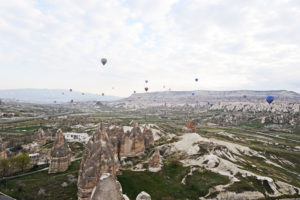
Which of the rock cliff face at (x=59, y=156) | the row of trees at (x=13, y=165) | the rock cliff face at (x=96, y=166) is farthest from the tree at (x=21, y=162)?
the rock cliff face at (x=96, y=166)

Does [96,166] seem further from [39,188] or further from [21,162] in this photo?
[21,162]

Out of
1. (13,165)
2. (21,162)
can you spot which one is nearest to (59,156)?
(21,162)

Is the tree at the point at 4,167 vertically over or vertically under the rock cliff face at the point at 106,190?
under

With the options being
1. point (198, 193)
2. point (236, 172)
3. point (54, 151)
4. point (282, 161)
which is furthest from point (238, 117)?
point (54, 151)

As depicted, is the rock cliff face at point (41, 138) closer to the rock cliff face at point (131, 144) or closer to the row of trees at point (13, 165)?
the row of trees at point (13, 165)

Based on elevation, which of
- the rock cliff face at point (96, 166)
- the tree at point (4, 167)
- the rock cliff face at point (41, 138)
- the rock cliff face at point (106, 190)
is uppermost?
the rock cliff face at point (106, 190)

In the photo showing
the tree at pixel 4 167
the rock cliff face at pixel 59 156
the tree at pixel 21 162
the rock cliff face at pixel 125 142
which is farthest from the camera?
the rock cliff face at pixel 125 142

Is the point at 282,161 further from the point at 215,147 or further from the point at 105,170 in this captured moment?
the point at 105,170
